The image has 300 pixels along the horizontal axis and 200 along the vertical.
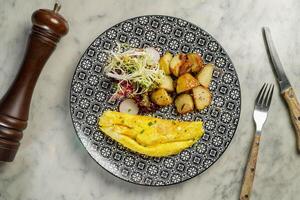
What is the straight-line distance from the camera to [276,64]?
1943 mm

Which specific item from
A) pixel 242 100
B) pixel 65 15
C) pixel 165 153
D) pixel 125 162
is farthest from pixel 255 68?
pixel 65 15

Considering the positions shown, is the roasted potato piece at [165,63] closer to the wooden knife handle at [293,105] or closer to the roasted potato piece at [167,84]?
the roasted potato piece at [167,84]

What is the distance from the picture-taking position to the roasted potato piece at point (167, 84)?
1.84m

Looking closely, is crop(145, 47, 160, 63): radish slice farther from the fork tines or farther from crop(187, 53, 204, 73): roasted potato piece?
the fork tines

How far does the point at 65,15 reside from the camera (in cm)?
193

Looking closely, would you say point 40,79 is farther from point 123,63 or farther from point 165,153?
point 165,153

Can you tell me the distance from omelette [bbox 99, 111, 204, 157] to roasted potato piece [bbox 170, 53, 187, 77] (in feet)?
0.59

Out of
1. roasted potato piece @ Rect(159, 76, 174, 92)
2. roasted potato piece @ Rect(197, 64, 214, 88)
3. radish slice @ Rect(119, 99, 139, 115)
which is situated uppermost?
roasted potato piece @ Rect(197, 64, 214, 88)

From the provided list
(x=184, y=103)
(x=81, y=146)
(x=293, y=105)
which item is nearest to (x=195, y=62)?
(x=184, y=103)

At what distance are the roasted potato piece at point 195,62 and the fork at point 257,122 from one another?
0.26m

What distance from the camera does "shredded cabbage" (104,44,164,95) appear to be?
1.83 metres

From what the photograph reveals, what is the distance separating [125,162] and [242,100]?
1.62 feet

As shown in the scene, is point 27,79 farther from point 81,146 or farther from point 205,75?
point 205,75

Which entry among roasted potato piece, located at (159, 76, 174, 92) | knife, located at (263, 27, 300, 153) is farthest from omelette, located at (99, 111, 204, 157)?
knife, located at (263, 27, 300, 153)
